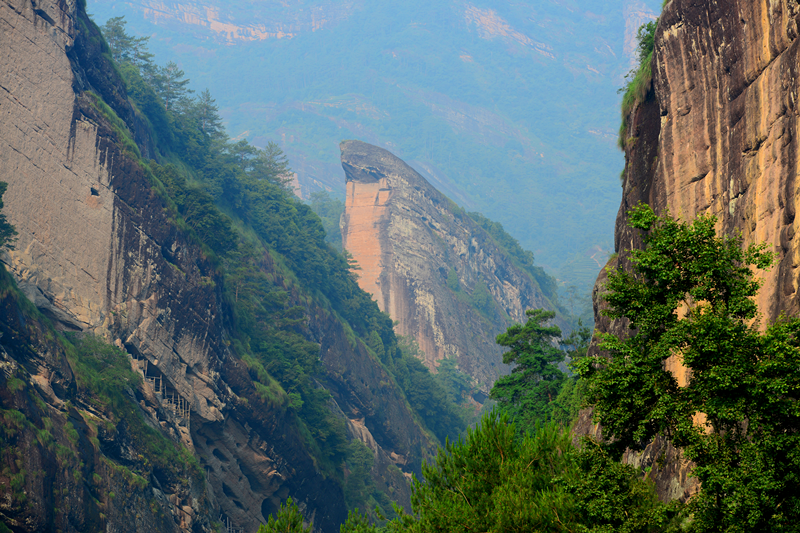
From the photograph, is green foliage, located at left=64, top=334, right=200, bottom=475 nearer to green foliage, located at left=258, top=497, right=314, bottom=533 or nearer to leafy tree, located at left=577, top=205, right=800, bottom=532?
green foliage, located at left=258, top=497, right=314, bottom=533

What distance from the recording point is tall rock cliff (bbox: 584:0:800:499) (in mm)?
14484

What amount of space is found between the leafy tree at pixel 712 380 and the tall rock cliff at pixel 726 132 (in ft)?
5.59

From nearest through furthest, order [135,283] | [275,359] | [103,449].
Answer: [103,449], [135,283], [275,359]

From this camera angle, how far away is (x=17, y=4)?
34531mm

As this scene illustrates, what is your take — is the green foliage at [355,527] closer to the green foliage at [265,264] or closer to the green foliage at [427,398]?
the green foliage at [265,264]

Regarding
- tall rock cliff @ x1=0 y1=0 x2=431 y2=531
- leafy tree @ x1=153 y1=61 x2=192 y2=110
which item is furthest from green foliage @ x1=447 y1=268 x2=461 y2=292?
tall rock cliff @ x1=0 y1=0 x2=431 y2=531

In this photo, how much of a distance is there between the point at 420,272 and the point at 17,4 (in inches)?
2636

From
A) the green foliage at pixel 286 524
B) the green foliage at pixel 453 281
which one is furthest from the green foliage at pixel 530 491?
the green foliage at pixel 453 281

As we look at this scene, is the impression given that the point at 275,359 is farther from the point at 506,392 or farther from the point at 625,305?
the point at 625,305

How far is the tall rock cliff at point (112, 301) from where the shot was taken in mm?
29906

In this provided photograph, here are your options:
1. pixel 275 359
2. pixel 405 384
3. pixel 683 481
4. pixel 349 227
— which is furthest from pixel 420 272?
pixel 683 481

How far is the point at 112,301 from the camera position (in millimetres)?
36312

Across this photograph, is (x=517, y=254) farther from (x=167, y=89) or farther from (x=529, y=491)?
(x=529, y=491)

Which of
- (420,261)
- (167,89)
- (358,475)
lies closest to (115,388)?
(358,475)
